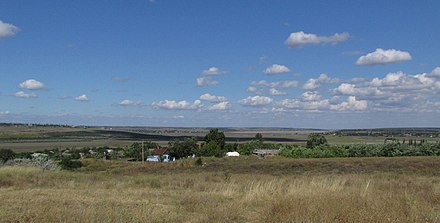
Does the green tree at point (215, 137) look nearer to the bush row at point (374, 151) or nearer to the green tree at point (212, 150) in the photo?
the green tree at point (212, 150)

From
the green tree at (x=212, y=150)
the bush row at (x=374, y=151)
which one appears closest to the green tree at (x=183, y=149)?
the green tree at (x=212, y=150)

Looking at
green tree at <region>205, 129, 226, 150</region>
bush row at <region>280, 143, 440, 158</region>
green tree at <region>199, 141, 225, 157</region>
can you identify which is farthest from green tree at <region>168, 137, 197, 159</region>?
bush row at <region>280, 143, 440, 158</region>

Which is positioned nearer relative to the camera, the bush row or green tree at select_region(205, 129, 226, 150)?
the bush row

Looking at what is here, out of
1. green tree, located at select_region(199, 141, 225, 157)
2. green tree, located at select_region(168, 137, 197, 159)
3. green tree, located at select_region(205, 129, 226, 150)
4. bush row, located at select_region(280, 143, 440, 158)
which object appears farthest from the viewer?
green tree, located at select_region(205, 129, 226, 150)

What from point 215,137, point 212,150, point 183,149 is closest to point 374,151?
point 212,150

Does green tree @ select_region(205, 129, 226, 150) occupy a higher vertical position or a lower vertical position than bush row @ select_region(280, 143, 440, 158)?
higher

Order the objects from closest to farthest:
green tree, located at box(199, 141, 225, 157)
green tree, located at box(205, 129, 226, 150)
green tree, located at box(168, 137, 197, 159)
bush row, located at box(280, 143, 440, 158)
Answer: bush row, located at box(280, 143, 440, 158) → green tree, located at box(199, 141, 225, 157) → green tree, located at box(168, 137, 197, 159) → green tree, located at box(205, 129, 226, 150)

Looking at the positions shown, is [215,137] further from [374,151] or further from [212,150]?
[374,151]

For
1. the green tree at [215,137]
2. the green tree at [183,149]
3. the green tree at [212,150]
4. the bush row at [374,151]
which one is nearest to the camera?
the bush row at [374,151]

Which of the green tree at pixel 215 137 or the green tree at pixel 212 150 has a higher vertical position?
the green tree at pixel 215 137

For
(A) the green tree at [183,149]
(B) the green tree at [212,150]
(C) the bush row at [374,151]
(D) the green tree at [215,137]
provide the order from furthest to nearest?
(D) the green tree at [215,137] < (A) the green tree at [183,149] < (B) the green tree at [212,150] < (C) the bush row at [374,151]

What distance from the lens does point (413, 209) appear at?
9.22 m

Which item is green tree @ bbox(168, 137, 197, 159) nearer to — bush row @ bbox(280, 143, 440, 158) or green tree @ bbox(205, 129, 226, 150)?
green tree @ bbox(205, 129, 226, 150)

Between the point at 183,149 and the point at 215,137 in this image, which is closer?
the point at 183,149
